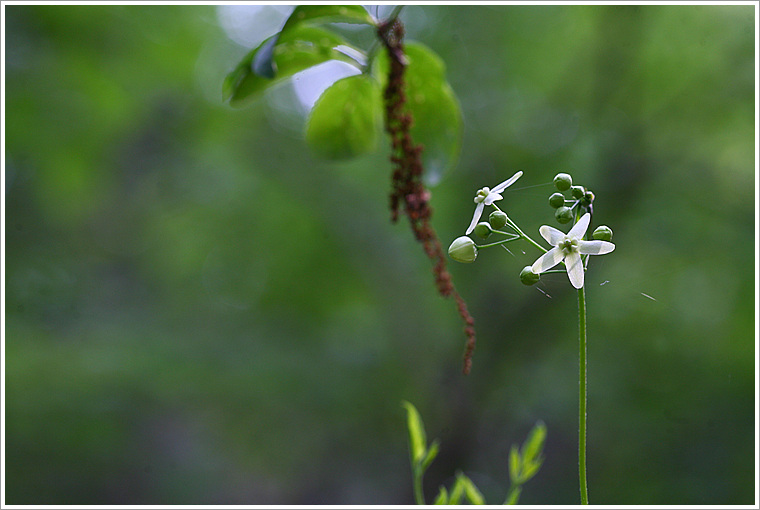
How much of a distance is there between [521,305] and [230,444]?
169 centimetres

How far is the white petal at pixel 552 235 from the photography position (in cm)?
31

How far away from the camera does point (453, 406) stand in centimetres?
202

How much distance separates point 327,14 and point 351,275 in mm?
1910

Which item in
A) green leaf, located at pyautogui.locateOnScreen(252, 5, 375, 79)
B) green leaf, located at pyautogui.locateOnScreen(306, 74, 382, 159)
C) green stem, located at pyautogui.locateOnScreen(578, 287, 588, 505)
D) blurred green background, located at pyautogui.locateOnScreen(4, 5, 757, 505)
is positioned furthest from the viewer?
blurred green background, located at pyautogui.locateOnScreen(4, 5, 757, 505)

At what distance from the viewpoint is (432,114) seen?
0.61 m

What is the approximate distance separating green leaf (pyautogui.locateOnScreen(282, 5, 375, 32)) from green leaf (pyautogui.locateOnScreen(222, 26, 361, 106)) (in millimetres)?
30

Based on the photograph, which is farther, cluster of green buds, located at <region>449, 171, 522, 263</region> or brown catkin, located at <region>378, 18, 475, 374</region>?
brown catkin, located at <region>378, 18, 475, 374</region>

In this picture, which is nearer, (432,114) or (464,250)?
(464,250)

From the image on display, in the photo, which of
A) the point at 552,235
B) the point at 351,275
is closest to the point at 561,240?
the point at 552,235

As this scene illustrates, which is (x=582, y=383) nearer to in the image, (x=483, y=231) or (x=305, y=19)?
(x=483, y=231)

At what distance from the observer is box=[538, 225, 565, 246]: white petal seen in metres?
0.31

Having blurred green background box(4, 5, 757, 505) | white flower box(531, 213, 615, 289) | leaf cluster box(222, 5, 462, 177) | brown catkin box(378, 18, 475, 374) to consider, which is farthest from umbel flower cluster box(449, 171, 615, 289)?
blurred green background box(4, 5, 757, 505)

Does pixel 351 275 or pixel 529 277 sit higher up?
pixel 529 277

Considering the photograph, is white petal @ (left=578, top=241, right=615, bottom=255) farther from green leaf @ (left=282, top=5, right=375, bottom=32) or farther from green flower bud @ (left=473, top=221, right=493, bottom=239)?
green leaf @ (left=282, top=5, right=375, bottom=32)
